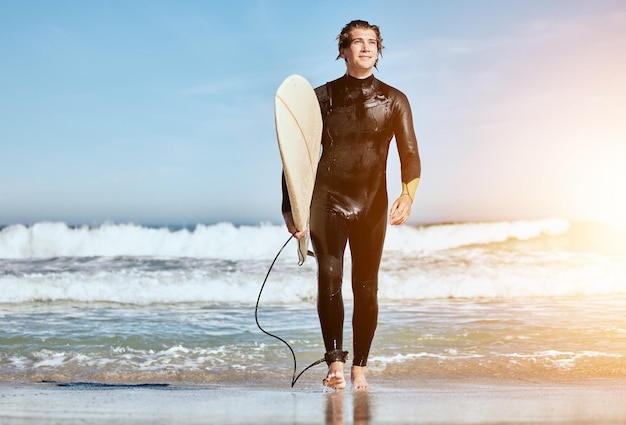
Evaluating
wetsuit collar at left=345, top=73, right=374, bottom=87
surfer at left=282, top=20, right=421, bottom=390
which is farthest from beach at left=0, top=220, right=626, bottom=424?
wetsuit collar at left=345, top=73, right=374, bottom=87

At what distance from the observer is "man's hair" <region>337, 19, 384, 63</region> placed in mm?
4594

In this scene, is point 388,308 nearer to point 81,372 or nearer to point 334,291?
point 81,372

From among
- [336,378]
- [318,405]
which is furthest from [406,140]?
[318,405]

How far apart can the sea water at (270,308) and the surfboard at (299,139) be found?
5.45 ft

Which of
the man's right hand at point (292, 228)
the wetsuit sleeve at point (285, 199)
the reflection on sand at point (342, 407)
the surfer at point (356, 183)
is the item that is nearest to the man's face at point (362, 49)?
the surfer at point (356, 183)

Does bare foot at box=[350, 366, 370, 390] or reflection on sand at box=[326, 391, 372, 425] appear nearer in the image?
reflection on sand at box=[326, 391, 372, 425]

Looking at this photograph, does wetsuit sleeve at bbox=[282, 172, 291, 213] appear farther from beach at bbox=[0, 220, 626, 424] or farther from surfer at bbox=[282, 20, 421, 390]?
beach at bbox=[0, 220, 626, 424]

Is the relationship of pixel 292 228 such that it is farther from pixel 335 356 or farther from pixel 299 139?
pixel 335 356

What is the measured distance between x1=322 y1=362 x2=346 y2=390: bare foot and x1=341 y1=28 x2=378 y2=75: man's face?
165cm

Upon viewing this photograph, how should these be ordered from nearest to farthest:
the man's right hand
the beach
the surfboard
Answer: the beach
the surfboard
the man's right hand

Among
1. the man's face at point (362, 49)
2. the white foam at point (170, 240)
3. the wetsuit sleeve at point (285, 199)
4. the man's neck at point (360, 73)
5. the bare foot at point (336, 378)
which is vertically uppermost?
the man's face at point (362, 49)

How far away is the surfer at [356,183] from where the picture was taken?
442cm

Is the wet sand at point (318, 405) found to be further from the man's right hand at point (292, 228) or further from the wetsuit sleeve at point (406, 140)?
the wetsuit sleeve at point (406, 140)

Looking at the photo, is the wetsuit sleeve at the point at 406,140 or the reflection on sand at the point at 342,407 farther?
the wetsuit sleeve at the point at 406,140
